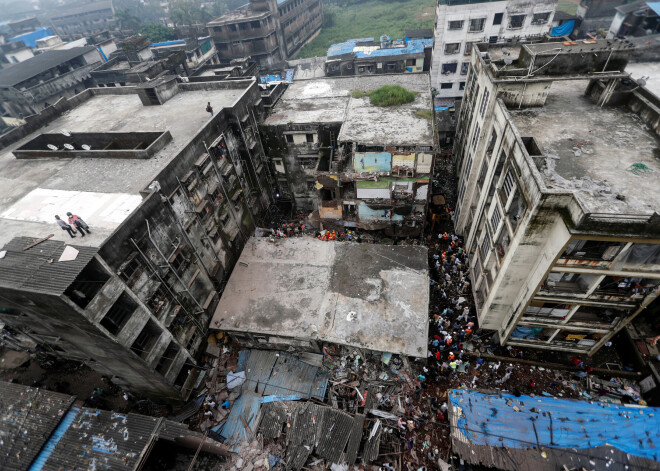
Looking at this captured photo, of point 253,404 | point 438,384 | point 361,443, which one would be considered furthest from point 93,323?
point 438,384

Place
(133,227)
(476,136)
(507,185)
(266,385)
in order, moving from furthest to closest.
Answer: (476,136) → (266,385) → (507,185) → (133,227)

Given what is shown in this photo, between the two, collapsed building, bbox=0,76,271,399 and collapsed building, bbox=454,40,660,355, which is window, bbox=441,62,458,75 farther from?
collapsed building, bbox=0,76,271,399

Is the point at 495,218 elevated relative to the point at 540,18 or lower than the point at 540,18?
lower

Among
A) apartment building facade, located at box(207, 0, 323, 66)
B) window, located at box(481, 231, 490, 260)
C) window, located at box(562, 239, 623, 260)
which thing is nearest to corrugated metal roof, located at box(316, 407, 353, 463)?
window, located at box(481, 231, 490, 260)

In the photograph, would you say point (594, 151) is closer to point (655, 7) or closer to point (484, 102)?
point (484, 102)

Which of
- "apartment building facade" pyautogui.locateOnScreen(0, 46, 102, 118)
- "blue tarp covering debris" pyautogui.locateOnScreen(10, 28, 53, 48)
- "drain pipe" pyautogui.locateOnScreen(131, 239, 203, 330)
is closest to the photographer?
"drain pipe" pyautogui.locateOnScreen(131, 239, 203, 330)

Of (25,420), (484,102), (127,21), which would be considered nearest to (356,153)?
(484,102)
